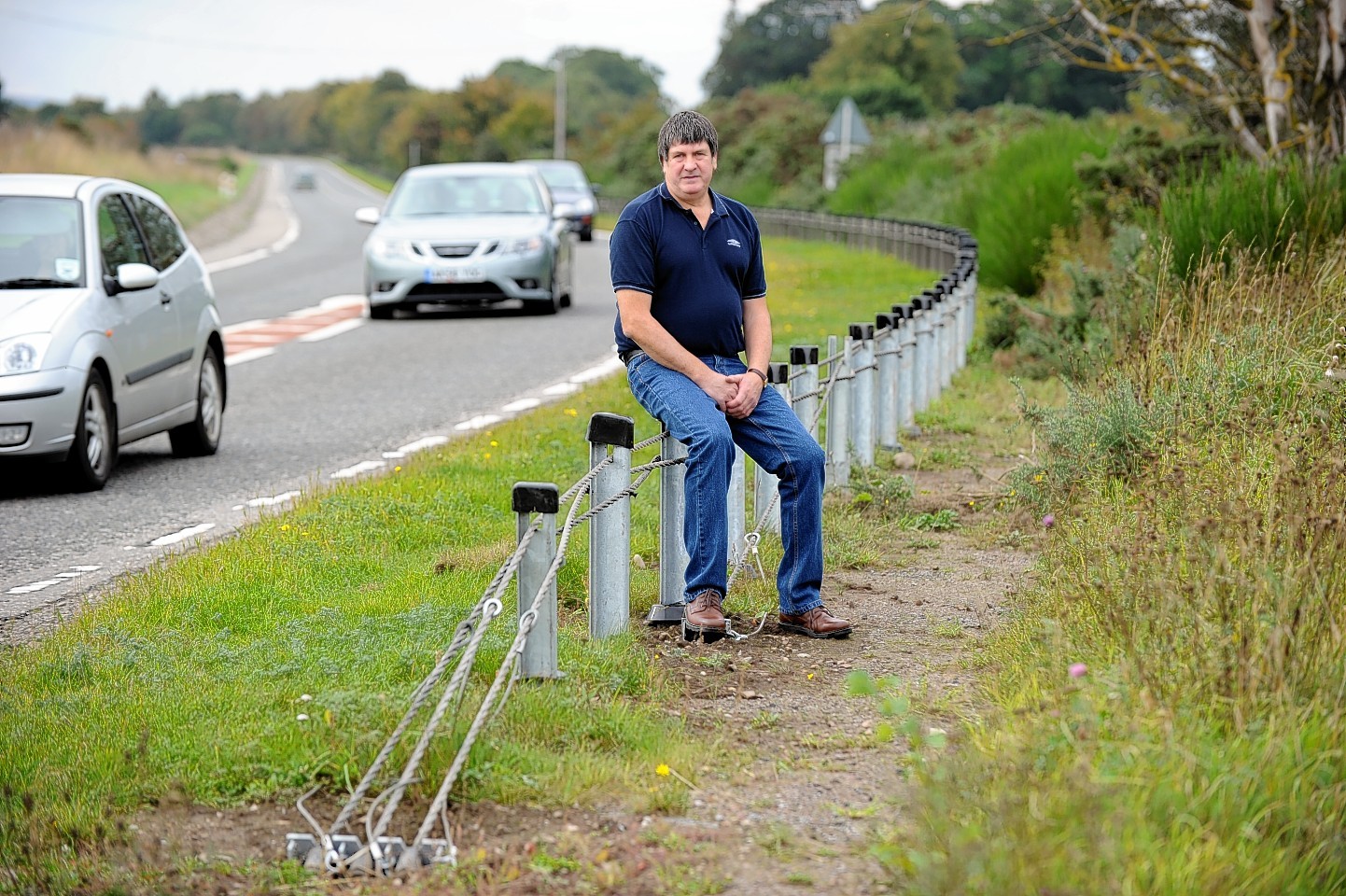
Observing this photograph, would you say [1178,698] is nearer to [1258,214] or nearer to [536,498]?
[536,498]

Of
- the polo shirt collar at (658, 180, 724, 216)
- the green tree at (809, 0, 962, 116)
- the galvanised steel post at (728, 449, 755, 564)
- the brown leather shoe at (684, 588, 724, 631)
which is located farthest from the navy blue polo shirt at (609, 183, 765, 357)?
the green tree at (809, 0, 962, 116)

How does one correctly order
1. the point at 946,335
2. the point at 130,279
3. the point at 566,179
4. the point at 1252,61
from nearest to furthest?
the point at 130,279 < the point at 946,335 < the point at 1252,61 < the point at 566,179

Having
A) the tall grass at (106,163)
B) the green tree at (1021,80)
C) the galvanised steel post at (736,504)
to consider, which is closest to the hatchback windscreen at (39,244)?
the galvanised steel post at (736,504)

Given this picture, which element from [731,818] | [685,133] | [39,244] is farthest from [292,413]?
[731,818]

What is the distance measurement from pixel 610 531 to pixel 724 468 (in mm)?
501

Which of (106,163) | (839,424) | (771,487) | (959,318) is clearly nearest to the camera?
(771,487)

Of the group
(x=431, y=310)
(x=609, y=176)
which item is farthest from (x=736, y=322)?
(x=609, y=176)

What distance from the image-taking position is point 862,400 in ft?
29.1

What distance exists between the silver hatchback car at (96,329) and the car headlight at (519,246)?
25.4 feet

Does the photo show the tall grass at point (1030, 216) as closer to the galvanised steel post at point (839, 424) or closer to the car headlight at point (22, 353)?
the galvanised steel post at point (839, 424)

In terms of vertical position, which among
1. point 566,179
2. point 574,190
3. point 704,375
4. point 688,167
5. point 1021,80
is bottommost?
point 704,375

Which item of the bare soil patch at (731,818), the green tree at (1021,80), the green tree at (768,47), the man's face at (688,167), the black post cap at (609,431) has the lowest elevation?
the bare soil patch at (731,818)

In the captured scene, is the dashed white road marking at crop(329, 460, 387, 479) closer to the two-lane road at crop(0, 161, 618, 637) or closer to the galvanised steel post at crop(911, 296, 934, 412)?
the two-lane road at crop(0, 161, 618, 637)

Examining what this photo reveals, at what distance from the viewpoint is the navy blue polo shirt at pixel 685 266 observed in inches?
231
